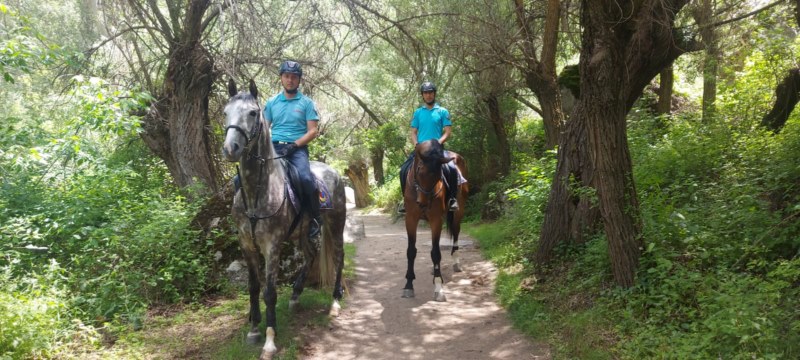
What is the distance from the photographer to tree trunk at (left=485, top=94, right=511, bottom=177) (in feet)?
48.7

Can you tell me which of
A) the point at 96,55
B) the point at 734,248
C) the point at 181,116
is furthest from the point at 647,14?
the point at 96,55

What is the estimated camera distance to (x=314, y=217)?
6.11m

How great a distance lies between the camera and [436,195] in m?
7.45

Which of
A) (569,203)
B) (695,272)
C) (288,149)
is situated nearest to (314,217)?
(288,149)

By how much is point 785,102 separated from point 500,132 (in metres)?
7.87

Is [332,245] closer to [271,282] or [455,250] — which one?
[271,282]

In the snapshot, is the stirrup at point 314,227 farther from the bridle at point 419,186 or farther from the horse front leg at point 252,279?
the bridle at point 419,186

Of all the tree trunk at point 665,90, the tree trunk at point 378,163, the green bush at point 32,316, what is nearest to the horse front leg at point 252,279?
the green bush at point 32,316

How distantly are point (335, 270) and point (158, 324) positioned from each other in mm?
2285

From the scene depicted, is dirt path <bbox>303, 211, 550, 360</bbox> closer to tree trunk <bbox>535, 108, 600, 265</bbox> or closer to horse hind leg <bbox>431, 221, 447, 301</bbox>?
horse hind leg <bbox>431, 221, 447, 301</bbox>

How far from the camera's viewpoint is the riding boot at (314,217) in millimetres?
6004

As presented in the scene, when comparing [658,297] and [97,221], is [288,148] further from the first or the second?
[658,297]

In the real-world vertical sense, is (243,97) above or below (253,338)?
above

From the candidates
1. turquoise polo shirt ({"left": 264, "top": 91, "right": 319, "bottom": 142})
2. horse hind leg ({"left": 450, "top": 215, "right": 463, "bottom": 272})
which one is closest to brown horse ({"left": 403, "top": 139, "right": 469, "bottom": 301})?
horse hind leg ({"left": 450, "top": 215, "right": 463, "bottom": 272})
